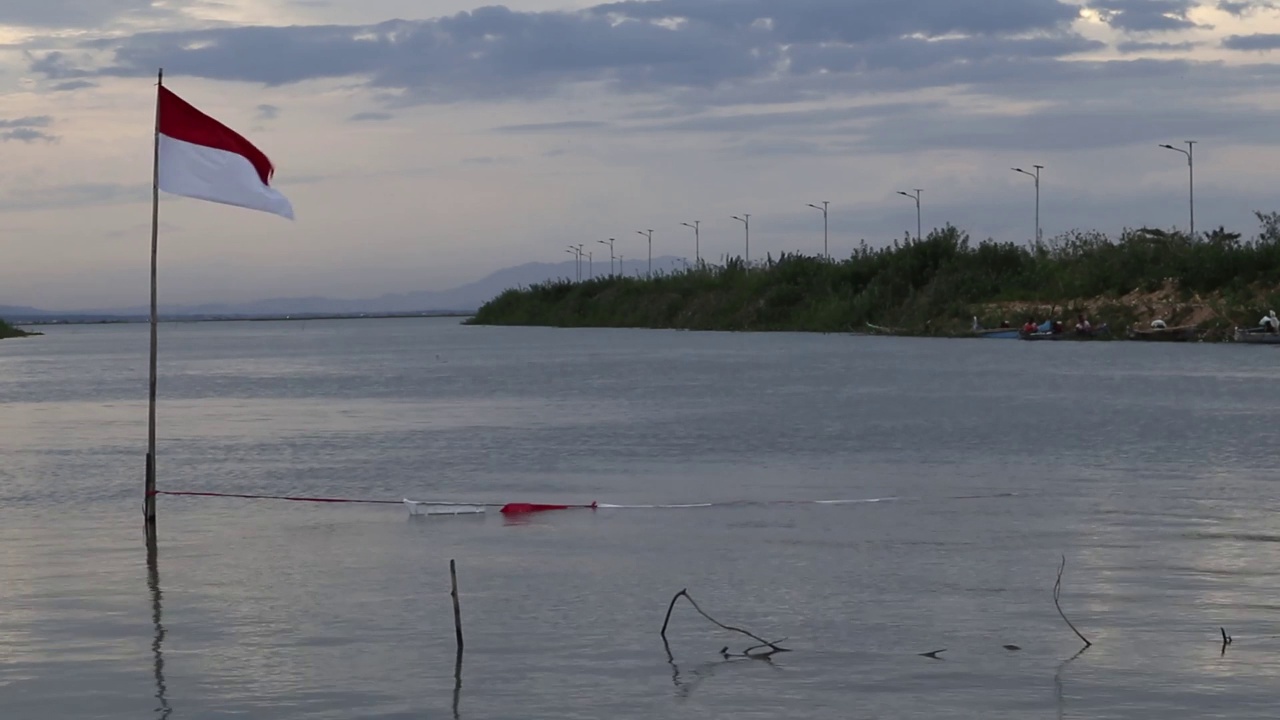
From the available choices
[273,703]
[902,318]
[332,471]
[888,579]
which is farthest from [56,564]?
[902,318]

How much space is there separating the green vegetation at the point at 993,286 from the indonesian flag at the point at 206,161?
75.3 meters

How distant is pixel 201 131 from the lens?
19.2 metres

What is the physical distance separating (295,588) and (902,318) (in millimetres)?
108363

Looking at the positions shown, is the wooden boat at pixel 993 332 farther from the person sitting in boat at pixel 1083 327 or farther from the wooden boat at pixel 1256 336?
the wooden boat at pixel 1256 336

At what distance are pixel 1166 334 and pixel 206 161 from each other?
260 feet

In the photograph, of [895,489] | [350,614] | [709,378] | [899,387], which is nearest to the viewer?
[350,614]

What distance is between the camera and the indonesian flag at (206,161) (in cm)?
1903

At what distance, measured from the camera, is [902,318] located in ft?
404

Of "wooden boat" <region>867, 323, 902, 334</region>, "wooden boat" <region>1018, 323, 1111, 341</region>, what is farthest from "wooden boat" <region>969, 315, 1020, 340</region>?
"wooden boat" <region>867, 323, 902, 334</region>

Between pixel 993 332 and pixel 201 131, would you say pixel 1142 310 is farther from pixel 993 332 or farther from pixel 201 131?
pixel 201 131

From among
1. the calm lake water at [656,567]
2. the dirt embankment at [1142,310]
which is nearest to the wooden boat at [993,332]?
the dirt embankment at [1142,310]

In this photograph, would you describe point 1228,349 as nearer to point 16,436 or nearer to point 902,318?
point 902,318

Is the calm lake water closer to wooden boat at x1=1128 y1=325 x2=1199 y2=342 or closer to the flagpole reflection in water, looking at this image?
the flagpole reflection in water

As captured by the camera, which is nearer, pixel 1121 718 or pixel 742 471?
pixel 1121 718
